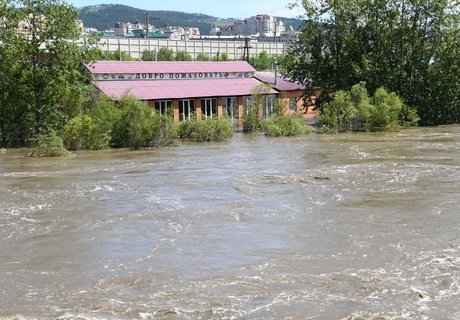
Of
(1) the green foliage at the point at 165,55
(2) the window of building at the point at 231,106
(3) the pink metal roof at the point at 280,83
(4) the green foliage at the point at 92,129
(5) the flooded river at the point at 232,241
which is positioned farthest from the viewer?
(1) the green foliage at the point at 165,55

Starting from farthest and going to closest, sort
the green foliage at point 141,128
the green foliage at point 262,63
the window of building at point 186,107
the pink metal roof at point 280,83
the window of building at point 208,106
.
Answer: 1. the green foliage at point 262,63
2. the pink metal roof at point 280,83
3. the window of building at point 208,106
4. the window of building at point 186,107
5. the green foliage at point 141,128

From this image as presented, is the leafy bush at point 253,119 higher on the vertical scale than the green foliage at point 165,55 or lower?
lower

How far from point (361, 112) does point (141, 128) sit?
1241cm

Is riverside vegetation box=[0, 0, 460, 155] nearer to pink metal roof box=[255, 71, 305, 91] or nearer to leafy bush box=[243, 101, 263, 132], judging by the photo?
leafy bush box=[243, 101, 263, 132]

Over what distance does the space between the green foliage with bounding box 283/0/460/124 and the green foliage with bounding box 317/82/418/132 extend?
3617 millimetres

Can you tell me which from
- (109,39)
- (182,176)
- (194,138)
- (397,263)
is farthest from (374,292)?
(109,39)

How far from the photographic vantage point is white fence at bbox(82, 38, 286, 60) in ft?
310

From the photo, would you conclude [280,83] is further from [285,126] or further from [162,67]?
[285,126]

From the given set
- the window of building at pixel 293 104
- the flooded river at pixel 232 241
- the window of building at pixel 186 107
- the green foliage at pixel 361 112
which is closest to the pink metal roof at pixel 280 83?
the window of building at pixel 293 104

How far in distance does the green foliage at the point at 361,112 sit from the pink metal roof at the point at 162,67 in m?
12.8

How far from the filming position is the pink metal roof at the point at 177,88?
124 ft

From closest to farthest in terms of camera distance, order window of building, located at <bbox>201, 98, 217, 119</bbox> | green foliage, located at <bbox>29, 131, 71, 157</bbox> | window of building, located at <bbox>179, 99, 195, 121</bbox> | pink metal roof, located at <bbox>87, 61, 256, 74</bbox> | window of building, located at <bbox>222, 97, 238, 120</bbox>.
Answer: green foliage, located at <bbox>29, 131, 71, 157</bbox> < pink metal roof, located at <bbox>87, 61, 256, 74</bbox> < window of building, located at <bbox>179, 99, 195, 121</bbox> < window of building, located at <bbox>201, 98, 217, 119</bbox> < window of building, located at <bbox>222, 97, 238, 120</bbox>

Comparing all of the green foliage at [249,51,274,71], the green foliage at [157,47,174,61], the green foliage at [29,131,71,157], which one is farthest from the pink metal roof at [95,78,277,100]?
the green foliage at [157,47,174,61]

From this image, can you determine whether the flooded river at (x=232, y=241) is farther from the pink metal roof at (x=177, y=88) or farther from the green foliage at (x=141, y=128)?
the pink metal roof at (x=177, y=88)
